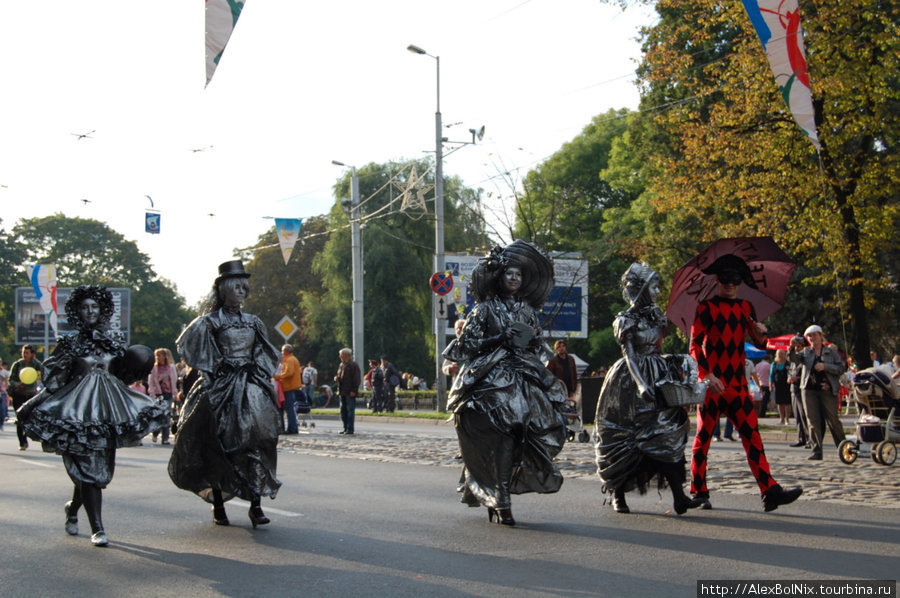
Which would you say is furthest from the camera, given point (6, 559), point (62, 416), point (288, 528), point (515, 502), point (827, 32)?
point (827, 32)

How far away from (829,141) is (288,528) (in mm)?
16420

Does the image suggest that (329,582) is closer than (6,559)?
Yes

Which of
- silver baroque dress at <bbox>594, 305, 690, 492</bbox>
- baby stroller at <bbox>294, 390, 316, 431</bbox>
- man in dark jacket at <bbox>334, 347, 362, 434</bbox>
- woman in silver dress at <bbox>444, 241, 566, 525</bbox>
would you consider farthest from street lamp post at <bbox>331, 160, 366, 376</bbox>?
woman in silver dress at <bbox>444, 241, 566, 525</bbox>

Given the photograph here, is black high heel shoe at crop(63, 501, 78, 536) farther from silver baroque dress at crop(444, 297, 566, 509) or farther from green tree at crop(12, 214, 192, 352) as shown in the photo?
green tree at crop(12, 214, 192, 352)

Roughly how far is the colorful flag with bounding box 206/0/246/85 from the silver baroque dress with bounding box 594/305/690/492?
4554mm

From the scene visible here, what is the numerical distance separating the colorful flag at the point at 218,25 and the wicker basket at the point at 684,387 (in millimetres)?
5091

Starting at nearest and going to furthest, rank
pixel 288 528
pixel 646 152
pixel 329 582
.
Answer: pixel 329 582, pixel 288 528, pixel 646 152

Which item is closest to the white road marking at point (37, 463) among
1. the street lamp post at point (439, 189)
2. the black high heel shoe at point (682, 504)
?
the black high heel shoe at point (682, 504)

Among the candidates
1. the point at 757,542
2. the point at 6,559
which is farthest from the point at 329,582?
the point at 757,542

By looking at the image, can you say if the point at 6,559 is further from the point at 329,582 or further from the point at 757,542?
the point at 757,542

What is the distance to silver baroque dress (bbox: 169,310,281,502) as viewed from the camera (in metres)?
7.92

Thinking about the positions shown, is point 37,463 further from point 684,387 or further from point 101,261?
point 101,261

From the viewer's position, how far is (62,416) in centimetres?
733

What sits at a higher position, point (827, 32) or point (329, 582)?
point (827, 32)
